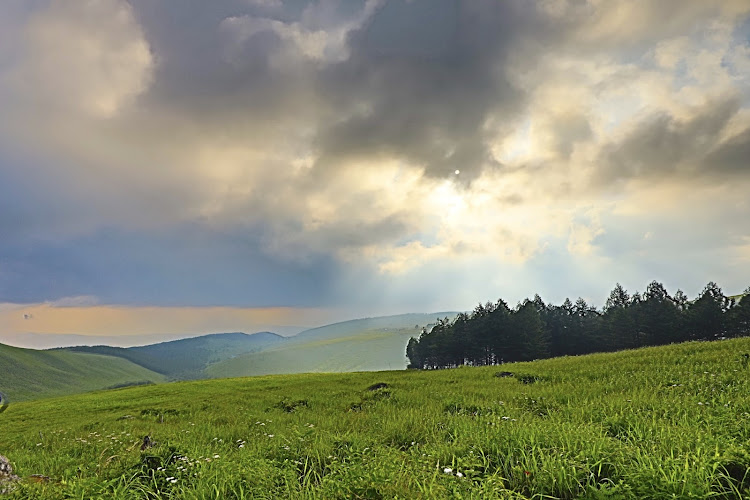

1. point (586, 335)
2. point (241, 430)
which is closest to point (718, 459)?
Result: point (241, 430)

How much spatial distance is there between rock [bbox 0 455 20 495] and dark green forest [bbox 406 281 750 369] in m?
71.0

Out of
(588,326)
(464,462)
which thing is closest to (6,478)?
(464,462)

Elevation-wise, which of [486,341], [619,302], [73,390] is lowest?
[73,390]

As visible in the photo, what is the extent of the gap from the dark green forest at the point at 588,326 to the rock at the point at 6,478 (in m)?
71.0

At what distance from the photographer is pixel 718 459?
4.61 meters

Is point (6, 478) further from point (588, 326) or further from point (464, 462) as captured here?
point (588, 326)

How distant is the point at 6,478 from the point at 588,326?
83378mm

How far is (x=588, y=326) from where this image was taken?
73.4 meters

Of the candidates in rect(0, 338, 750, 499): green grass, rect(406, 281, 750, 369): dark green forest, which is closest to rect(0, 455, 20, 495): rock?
rect(0, 338, 750, 499): green grass

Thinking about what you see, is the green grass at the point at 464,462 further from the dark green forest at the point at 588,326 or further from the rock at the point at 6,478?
the dark green forest at the point at 588,326

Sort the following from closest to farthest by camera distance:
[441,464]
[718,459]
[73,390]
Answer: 1. [718,459]
2. [441,464]
3. [73,390]

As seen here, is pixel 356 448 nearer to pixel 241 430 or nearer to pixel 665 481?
pixel 665 481

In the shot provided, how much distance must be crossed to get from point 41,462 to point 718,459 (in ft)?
44.9

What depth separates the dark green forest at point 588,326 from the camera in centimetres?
6344
